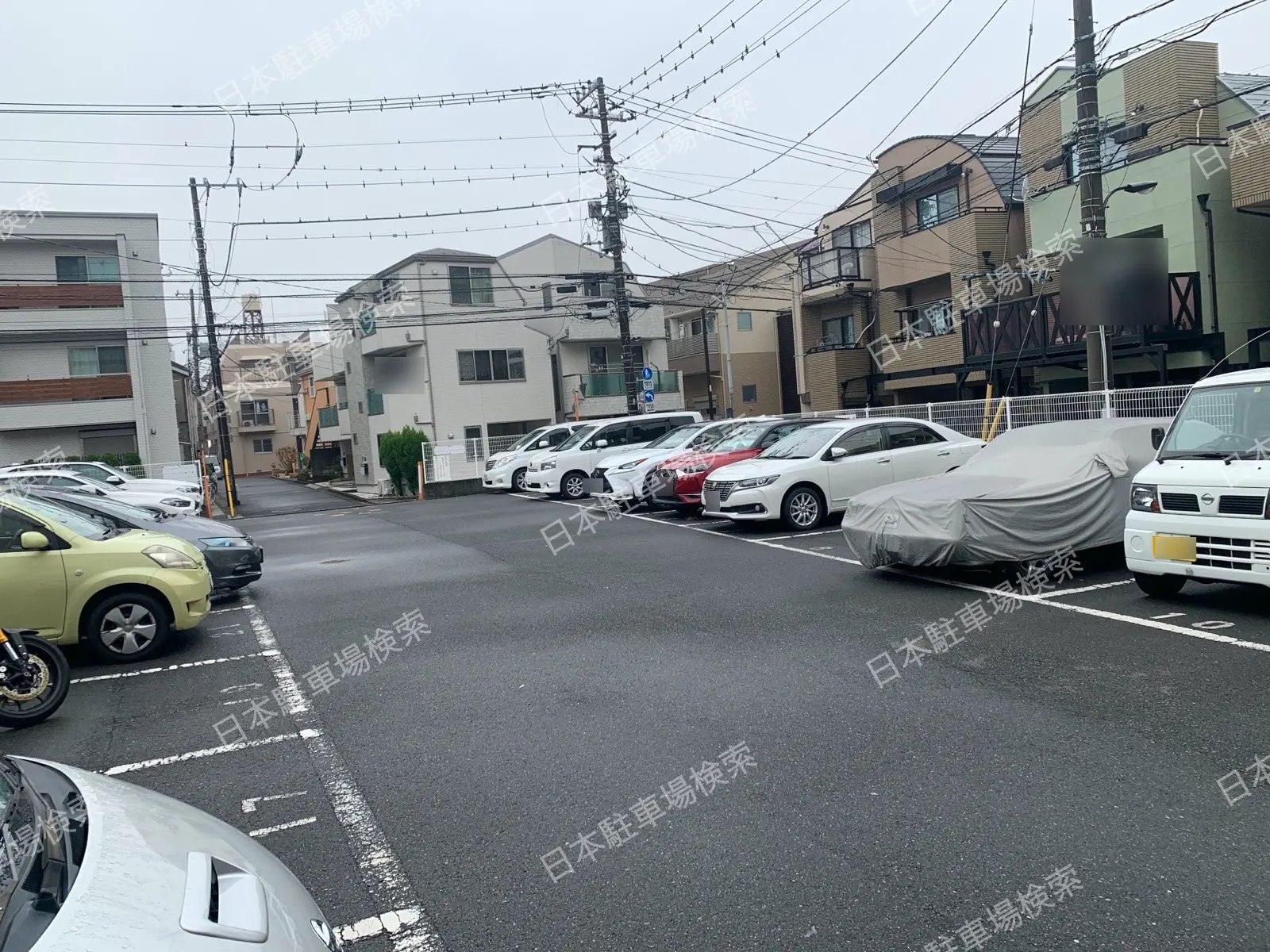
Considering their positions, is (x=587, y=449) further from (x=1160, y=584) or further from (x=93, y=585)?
(x=1160, y=584)

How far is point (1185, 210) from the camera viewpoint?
19016mm

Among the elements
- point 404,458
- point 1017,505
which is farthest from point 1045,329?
point 404,458

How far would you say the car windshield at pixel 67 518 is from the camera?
25.1ft

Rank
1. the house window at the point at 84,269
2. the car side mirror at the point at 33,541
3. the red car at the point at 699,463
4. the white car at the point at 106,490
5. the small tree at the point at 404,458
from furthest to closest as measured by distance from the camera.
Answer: the house window at the point at 84,269 < the small tree at the point at 404,458 < the white car at the point at 106,490 < the red car at the point at 699,463 < the car side mirror at the point at 33,541

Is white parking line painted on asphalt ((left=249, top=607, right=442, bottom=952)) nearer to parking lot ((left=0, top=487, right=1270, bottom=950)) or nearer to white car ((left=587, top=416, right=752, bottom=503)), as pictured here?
parking lot ((left=0, top=487, right=1270, bottom=950))

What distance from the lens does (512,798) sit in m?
4.48

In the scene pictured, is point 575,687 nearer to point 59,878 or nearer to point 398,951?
point 398,951

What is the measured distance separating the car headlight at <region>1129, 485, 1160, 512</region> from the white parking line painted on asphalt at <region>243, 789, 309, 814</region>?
6.47m

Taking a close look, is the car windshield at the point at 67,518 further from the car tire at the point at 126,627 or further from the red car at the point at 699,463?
the red car at the point at 699,463

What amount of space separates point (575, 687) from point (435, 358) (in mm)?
29108

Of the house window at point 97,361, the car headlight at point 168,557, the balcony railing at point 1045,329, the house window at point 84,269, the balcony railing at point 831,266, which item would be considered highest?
the house window at point 84,269

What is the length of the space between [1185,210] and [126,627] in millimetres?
19958

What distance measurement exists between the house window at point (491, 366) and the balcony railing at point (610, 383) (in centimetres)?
237

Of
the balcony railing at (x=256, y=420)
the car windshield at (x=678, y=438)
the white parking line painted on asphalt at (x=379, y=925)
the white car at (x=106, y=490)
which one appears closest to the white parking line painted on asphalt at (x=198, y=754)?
the white parking line painted on asphalt at (x=379, y=925)
